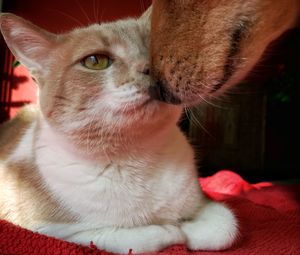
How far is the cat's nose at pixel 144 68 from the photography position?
0.95 m

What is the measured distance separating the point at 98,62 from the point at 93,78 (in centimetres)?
6

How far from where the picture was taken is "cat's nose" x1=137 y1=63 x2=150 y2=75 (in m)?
0.95

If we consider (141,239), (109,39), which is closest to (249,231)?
(141,239)

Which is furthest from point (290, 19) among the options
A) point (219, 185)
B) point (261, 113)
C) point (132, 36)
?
point (261, 113)

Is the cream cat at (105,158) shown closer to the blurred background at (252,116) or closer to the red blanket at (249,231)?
the red blanket at (249,231)

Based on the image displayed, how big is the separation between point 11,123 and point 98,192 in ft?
2.63

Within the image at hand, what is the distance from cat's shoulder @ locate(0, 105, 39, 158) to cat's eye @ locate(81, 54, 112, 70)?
1.65 ft

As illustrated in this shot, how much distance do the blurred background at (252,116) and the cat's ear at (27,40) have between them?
162 centimetres

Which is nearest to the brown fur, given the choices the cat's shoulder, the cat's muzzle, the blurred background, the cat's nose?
the cat's muzzle

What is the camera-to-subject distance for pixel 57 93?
1118 millimetres

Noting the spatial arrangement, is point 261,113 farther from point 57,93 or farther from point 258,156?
point 57,93

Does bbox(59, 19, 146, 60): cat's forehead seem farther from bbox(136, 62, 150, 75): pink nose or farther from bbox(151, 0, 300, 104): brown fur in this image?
bbox(151, 0, 300, 104): brown fur

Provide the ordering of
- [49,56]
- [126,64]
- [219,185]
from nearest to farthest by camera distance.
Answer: [126,64], [49,56], [219,185]

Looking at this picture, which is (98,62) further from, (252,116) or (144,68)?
(252,116)
